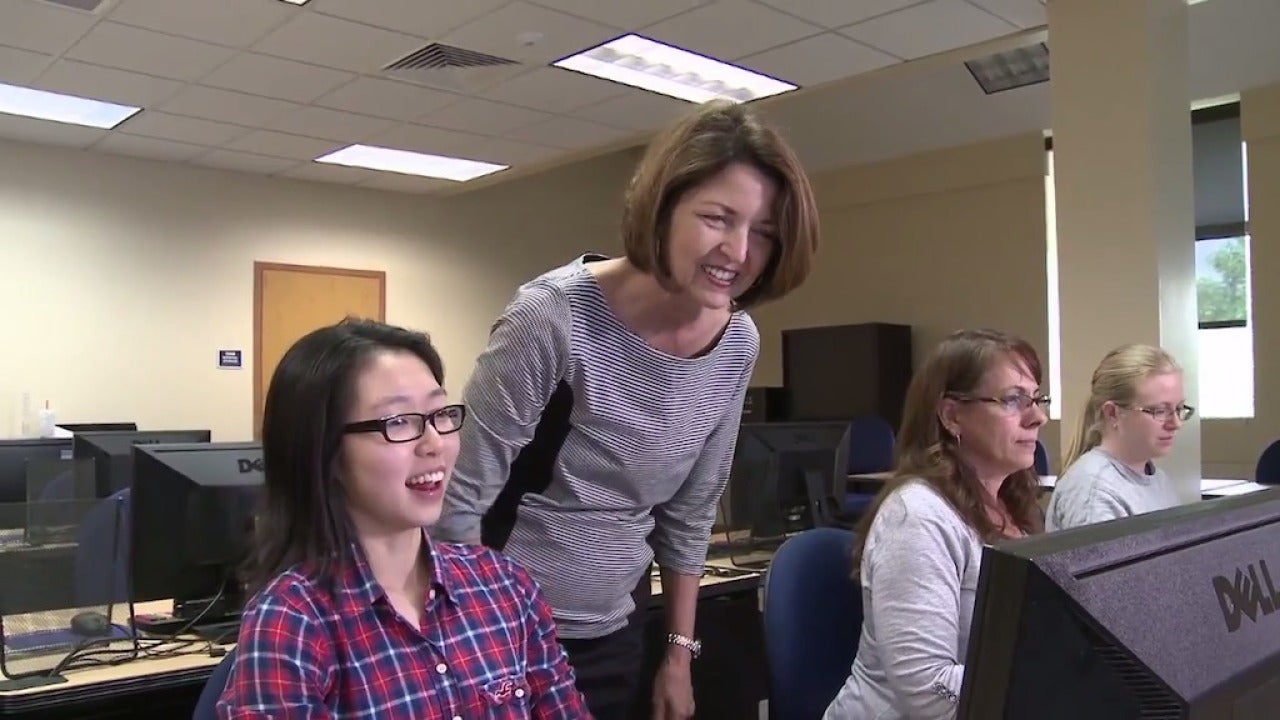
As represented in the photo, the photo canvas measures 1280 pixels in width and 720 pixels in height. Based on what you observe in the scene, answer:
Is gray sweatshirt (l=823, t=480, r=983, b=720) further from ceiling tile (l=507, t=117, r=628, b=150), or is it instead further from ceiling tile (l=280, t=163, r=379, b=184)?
ceiling tile (l=280, t=163, r=379, b=184)

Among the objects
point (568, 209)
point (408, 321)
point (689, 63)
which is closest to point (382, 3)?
point (689, 63)

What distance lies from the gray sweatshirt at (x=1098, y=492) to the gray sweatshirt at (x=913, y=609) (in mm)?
845

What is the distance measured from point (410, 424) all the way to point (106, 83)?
Result: 4.61 meters

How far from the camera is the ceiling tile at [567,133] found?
588cm

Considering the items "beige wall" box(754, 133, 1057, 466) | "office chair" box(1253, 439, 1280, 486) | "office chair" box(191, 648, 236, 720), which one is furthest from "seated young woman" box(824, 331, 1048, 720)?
"beige wall" box(754, 133, 1057, 466)

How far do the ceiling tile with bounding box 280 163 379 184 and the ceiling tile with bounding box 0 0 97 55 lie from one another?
2.29 meters

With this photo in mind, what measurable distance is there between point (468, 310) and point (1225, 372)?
17.6 feet

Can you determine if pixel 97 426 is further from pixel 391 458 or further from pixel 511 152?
pixel 391 458

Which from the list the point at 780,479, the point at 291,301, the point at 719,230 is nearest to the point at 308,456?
the point at 719,230

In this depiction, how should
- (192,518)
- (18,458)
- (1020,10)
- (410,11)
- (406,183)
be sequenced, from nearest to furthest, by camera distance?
(192,518) → (18,458) → (410,11) → (1020,10) → (406,183)

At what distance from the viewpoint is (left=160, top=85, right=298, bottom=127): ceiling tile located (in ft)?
16.9

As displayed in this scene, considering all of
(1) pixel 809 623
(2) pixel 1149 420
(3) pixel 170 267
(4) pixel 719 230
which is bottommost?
(1) pixel 809 623

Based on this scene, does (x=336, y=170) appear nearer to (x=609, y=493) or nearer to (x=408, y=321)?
(x=408, y=321)

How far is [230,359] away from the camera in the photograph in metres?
6.97
